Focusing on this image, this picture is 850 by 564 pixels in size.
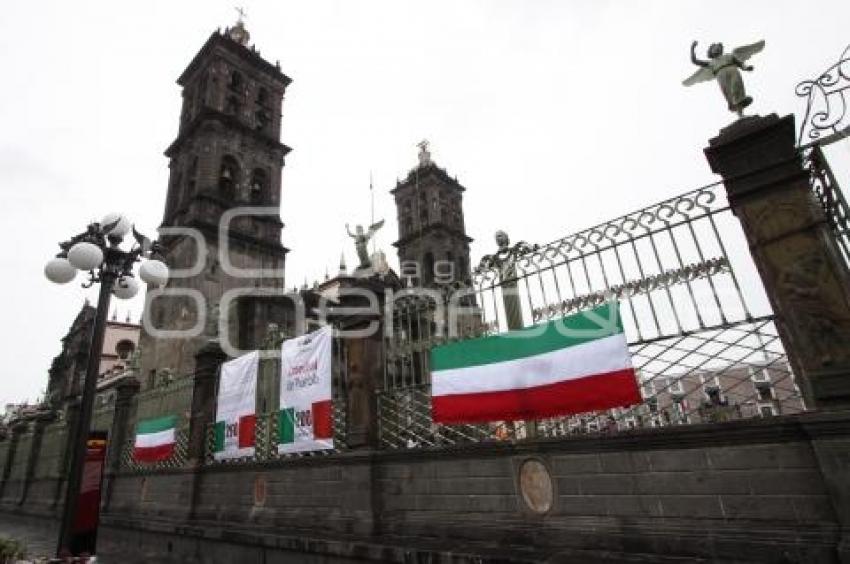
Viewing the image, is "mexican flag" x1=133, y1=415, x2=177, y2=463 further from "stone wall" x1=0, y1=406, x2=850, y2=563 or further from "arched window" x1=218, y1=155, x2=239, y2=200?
"arched window" x1=218, y1=155, x2=239, y2=200

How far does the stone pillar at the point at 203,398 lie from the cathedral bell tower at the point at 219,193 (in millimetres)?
14045

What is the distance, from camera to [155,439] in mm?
12539

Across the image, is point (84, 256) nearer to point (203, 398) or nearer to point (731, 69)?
point (203, 398)

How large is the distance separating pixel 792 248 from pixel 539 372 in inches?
111

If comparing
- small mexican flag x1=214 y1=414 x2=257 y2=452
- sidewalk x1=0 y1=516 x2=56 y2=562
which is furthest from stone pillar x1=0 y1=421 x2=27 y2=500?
small mexican flag x1=214 y1=414 x2=257 y2=452

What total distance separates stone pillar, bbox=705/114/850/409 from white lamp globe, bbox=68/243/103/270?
336 inches

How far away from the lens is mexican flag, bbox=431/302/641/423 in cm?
550

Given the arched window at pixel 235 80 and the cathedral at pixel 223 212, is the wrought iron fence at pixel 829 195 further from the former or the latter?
the arched window at pixel 235 80

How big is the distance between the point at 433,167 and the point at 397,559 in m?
46.8

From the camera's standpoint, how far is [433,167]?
5044 cm

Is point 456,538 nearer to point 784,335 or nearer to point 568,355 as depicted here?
point 568,355

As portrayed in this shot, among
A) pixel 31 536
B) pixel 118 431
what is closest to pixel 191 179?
pixel 118 431

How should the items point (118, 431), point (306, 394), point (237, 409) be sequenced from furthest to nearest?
point (118, 431) < point (237, 409) < point (306, 394)

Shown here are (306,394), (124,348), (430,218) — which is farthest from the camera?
(124,348)
